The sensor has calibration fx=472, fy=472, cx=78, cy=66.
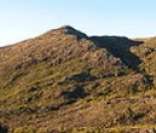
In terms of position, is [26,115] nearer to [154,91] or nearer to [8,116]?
[8,116]

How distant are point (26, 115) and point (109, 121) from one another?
119 ft

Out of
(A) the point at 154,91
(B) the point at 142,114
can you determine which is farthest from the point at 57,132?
(A) the point at 154,91

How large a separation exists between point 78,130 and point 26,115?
34236 millimetres

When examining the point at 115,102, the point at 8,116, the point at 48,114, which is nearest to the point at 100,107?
the point at 115,102

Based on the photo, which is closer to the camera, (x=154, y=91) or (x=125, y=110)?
(x=125, y=110)

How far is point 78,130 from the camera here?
16462cm

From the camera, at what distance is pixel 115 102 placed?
193000mm

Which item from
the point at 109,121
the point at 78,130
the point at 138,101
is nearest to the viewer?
the point at 78,130

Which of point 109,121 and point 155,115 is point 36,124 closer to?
point 109,121

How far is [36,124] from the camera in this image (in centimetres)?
17688

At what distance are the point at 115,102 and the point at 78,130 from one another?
33.1 meters

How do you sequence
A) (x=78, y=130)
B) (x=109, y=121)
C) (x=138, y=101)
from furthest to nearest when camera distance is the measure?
1. (x=138, y=101)
2. (x=109, y=121)
3. (x=78, y=130)

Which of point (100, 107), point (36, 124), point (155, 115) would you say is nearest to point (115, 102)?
point (100, 107)

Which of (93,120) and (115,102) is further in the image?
(115,102)
